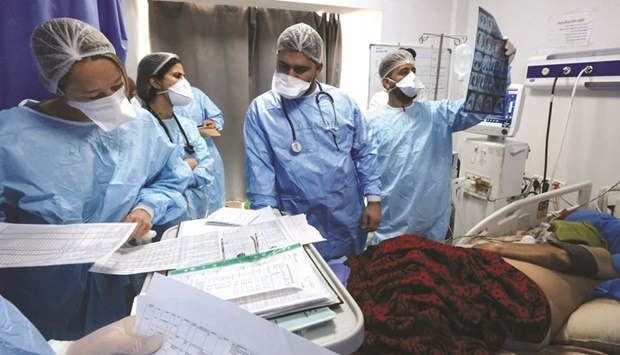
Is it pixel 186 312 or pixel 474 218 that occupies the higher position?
pixel 186 312

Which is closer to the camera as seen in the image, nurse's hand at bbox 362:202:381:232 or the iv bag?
nurse's hand at bbox 362:202:381:232

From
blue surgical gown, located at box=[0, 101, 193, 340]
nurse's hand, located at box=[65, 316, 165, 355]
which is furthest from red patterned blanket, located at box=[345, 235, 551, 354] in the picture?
blue surgical gown, located at box=[0, 101, 193, 340]

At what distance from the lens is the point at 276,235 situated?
0.83 metres

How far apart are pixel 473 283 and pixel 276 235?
0.70 meters

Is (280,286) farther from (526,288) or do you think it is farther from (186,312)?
(526,288)

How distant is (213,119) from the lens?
2.78 m

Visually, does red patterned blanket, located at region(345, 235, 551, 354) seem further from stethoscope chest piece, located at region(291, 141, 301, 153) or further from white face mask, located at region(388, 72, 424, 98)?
white face mask, located at region(388, 72, 424, 98)

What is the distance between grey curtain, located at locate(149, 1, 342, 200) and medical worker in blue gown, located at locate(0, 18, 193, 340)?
2.08 m

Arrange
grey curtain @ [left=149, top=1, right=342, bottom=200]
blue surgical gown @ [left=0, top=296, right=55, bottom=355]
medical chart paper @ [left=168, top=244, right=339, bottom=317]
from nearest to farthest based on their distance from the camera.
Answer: blue surgical gown @ [left=0, top=296, right=55, bottom=355] < medical chart paper @ [left=168, top=244, right=339, bottom=317] < grey curtain @ [left=149, top=1, right=342, bottom=200]

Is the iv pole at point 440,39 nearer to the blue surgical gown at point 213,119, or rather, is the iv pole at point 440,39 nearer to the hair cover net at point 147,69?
the blue surgical gown at point 213,119

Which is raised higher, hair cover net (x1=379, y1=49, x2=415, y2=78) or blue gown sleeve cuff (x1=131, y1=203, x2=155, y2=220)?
hair cover net (x1=379, y1=49, x2=415, y2=78)

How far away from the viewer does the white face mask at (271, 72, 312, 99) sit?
4.95 feet

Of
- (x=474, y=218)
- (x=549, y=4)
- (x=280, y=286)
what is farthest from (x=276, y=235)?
(x=549, y=4)

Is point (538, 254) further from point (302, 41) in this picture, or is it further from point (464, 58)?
point (464, 58)
